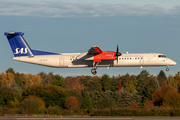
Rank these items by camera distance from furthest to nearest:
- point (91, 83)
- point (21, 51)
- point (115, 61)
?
point (91, 83), point (21, 51), point (115, 61)

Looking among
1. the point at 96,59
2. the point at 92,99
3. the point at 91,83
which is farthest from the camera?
the point at 91,83

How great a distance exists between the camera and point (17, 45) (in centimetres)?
4141

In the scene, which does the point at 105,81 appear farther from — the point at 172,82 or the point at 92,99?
the point at 92,99

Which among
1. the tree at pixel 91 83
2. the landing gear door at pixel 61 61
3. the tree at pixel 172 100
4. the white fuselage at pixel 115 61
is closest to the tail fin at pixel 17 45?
the white fuselage at pixel 115 61

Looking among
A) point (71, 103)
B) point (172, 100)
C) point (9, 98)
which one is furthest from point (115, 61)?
point (9, 98)

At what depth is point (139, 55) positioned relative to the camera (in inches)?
1569

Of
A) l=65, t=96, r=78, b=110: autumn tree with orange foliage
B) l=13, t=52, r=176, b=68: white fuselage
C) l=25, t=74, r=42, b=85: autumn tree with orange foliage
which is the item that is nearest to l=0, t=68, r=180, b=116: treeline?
l=65, t=96, r=78, b=110: autumn tree with orange foliage

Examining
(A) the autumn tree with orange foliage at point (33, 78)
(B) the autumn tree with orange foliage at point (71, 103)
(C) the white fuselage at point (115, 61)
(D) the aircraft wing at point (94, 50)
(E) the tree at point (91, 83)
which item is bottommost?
(B) the autumn tree with orange foliage at point (71, 103)

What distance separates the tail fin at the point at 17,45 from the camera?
41.1 m

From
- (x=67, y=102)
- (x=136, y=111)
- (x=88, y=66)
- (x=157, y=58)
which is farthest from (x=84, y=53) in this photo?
(x=67, y=102)

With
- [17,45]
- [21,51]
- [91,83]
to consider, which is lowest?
[91,83]

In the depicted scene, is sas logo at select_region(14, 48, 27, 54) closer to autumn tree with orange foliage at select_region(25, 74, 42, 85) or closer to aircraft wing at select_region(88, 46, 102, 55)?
aircraft wing at select_region(88, 46, 102, 55)

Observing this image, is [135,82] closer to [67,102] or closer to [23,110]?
[67,102]

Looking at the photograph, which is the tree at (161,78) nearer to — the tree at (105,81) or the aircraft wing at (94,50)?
the tree at (105,81)
